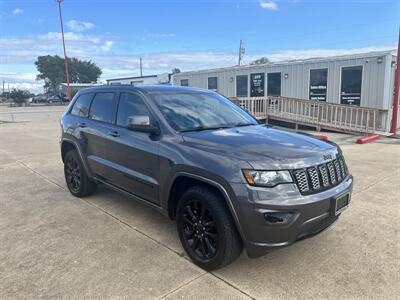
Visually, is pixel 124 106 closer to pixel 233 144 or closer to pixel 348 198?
pixel 233 144

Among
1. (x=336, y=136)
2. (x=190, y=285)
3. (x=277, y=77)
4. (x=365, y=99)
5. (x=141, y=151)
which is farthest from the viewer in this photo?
(x=277, y=77)

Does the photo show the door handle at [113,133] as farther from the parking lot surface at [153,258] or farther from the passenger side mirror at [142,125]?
the parking lot surface at [153,258]

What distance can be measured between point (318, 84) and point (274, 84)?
2195 mm

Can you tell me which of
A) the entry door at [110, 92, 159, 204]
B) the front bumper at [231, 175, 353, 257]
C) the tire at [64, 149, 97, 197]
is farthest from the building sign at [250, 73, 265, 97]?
the front bumper at [231, 175, 353, 257]

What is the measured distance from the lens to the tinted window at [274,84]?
15711 millimetres

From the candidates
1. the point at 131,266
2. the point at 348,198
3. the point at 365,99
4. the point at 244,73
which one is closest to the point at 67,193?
the point at 131,266

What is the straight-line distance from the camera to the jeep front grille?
275 cm

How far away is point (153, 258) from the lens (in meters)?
3.32

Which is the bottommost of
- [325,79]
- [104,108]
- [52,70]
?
[104,108]

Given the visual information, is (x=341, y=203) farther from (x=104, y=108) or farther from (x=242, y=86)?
(x=242, y=86)

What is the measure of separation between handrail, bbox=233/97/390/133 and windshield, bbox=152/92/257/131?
31.8 ft

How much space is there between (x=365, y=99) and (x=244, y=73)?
6.00m

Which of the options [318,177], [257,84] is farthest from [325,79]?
[318,177]

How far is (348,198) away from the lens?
3.21 metres
